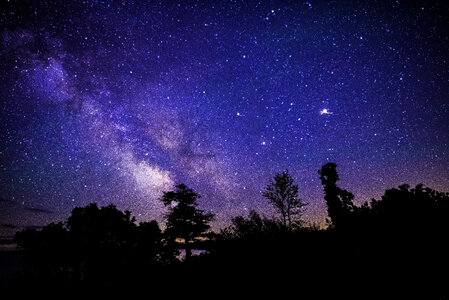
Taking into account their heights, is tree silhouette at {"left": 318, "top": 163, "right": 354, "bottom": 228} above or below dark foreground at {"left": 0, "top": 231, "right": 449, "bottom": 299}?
above

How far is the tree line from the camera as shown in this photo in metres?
5.61

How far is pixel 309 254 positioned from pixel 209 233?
65.9 feet

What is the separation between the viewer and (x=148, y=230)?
17.6m

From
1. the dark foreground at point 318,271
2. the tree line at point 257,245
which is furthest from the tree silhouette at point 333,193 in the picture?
the dark foreground at point 318,271

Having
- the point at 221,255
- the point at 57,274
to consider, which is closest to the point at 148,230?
the point at 57,274

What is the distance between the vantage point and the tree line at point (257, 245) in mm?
5605

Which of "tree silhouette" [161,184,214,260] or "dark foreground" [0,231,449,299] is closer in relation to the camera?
"dark foreground" [0,231,449,299]

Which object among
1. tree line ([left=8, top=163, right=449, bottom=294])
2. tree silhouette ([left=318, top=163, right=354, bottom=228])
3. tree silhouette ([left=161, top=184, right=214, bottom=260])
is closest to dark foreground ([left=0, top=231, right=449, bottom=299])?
tree line ([left=8, top=163, right=449, bottom=294])

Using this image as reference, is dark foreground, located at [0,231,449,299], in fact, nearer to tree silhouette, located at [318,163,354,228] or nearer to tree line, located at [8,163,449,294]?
tree line, located at [8,163,449,294]

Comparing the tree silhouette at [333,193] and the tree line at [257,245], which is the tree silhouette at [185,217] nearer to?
the tree line at [257,245]

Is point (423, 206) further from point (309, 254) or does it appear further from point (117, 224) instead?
point (117, 224)

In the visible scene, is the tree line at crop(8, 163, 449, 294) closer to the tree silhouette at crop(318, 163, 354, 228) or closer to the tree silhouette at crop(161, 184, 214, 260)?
the tree silhouette at crop(161, 184, 214, 260)

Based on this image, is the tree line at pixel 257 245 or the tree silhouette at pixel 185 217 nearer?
the tree line at pixel 257 245

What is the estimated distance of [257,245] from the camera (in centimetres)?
722
